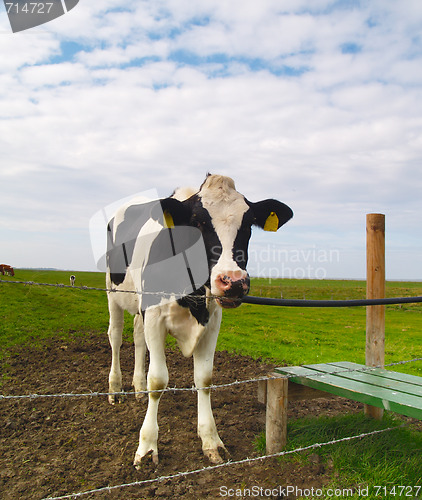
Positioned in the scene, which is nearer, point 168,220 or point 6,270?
point 168,220

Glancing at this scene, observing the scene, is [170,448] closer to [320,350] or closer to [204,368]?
[204,368]

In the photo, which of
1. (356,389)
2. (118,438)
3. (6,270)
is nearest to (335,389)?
(356,389)

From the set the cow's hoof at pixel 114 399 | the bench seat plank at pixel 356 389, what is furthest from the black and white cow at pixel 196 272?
the cow's hoof at pixel 114 399

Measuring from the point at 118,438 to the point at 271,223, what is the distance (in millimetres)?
2837

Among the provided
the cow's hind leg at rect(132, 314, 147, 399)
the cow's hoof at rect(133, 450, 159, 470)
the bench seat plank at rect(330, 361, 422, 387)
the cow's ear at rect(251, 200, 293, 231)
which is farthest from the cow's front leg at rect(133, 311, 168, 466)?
the bench seat plank at rect(330, 361, 422, 387)

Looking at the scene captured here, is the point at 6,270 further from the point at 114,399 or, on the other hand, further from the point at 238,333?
the point at 114,399

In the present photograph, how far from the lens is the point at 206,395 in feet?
14.4

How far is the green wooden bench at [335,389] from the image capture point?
348 cm

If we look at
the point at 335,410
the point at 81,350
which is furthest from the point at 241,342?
the point at 335,410

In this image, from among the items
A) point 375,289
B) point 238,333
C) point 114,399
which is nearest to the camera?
point 375,289

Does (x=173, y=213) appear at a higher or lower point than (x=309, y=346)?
higher

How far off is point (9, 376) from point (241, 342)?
18.7ft

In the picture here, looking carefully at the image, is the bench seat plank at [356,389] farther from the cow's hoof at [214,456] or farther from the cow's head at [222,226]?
the cow's head at [222,226]

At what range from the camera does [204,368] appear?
442cm
